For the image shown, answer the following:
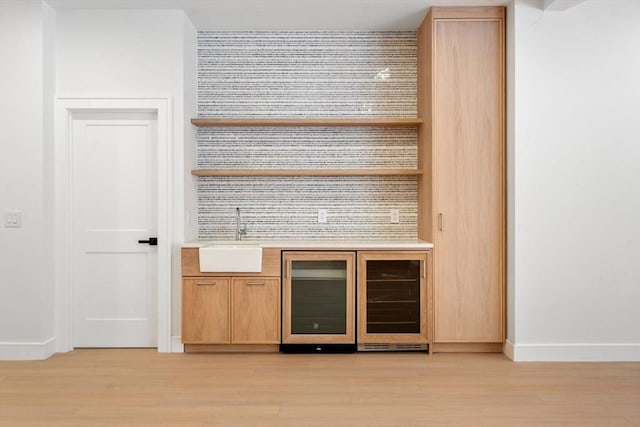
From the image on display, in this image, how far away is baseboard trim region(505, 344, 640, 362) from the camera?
11.7ft

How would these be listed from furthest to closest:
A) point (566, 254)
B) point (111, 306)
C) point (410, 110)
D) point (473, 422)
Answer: point (410, 110) < point (111, 306) < point (566, 254) < point (473, 422)

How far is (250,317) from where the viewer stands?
12.2 ft

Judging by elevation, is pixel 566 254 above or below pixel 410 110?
below

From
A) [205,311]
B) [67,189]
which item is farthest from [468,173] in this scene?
[67,189]

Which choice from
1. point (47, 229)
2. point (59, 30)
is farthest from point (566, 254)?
point (59, 30)

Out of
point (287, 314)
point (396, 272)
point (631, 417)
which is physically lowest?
point (631, 417)

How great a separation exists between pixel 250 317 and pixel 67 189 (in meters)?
1.79

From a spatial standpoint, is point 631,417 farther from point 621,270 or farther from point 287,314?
point 287,314

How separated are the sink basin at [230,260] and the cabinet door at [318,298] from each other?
23 cm

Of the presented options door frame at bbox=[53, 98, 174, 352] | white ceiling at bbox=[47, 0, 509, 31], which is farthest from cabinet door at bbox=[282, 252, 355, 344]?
white ceiling at bbox=[47, 0, 509, 31]

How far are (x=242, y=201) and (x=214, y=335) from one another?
3.96 ft

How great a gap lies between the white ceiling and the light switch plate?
1.64 meters

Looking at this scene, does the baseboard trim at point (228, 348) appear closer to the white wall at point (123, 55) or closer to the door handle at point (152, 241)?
the white wall at point (123, 55)

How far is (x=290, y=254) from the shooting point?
375 centimetres
